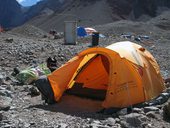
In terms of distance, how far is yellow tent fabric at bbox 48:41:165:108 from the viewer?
33.9 ft

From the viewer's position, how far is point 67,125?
8.39 m

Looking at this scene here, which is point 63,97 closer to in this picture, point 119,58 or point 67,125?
point 119,58

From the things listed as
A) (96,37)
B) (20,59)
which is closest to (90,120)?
(20,59)

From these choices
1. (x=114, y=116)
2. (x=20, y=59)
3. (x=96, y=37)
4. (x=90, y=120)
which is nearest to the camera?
(x=90, y=120)

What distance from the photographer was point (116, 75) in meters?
10.4

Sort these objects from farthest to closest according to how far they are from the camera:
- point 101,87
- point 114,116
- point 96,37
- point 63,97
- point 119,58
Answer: point 96,37
point 101,87
point 63,97
point 119,58
point 114,116

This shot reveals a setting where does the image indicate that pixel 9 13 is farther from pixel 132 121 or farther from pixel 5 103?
pixel 132 121

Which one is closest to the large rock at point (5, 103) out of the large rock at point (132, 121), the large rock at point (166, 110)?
the large rock at point (132, 121)

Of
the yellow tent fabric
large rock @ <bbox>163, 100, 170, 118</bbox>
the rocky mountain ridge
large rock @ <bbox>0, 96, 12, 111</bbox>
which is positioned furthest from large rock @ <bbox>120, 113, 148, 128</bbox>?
the rocky mountain ridge

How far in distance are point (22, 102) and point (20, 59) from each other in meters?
7.49

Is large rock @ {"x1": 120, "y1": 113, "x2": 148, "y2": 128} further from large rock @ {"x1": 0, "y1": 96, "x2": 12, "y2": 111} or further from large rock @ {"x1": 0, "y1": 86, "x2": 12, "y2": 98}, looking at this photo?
large rock @ {"x1": 0, "y1": 86, "x2": 12, "y2": 98}

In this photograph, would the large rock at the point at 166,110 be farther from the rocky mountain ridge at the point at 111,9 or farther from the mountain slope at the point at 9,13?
the mountain slope at the point at 9,13

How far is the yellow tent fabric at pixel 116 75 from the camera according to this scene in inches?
407

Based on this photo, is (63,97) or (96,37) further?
(96,37)
